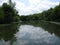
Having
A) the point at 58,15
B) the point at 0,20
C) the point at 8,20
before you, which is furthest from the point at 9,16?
the point at 58,15

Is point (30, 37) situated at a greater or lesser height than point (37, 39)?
lesser

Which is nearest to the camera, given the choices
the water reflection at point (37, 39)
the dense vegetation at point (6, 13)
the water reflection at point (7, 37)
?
the water reflection at point (37, 39)

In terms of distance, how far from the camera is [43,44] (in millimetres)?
15203

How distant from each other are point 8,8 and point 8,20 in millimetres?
6245

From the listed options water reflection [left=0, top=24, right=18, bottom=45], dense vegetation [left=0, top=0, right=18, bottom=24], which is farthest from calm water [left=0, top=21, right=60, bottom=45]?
dense vegetation [left=0, top=0, right=18, bottom=24]

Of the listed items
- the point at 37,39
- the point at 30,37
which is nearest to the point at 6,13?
the point at 30,37

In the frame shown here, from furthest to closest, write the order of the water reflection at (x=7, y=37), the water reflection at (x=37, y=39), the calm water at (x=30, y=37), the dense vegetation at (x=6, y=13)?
the dense vegetation at (x=6, y=13) < the water reflection at (x=7, y=37) < the calm water at (x=30, y=37) < the water reflection at (x=37, y=39)

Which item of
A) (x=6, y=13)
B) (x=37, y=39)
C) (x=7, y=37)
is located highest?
(x=6, y=13)

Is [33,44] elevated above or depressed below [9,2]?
below

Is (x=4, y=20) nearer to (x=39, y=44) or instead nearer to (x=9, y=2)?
(x=9, y=2)

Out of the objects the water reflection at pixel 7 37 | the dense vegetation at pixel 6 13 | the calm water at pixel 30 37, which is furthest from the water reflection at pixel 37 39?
the dense vegetation at pixel 6 13

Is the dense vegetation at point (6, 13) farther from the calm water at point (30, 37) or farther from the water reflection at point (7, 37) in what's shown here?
the calm water at point (30, 37)

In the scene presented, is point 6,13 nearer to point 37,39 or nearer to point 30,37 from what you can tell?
point 30,37

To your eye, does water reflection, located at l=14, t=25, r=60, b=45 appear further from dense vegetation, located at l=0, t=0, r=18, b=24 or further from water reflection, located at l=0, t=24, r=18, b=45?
dense vegetation, located at l=0, t=0, r=18, b=24
